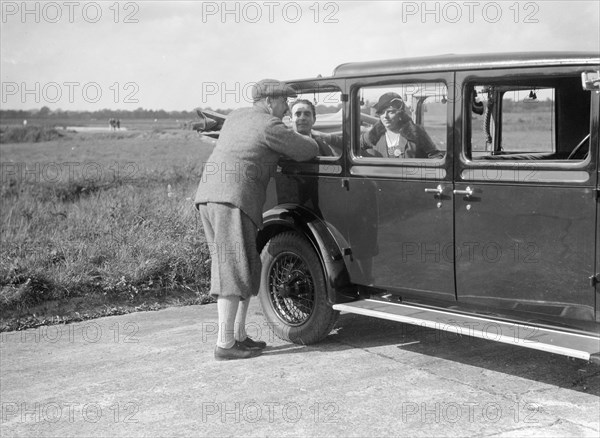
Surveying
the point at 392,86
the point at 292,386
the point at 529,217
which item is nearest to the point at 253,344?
the point at 292,386

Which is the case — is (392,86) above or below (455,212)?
above

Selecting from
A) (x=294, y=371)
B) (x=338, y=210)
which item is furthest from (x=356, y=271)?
(x=294, y=371)

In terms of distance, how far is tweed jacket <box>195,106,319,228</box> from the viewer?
5.51m

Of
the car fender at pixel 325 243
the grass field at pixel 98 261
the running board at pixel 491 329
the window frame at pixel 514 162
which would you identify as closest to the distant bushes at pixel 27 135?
the grass field at pixel 98 261

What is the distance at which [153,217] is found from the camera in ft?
29.5

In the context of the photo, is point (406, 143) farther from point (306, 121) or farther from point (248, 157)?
point (248, 157)

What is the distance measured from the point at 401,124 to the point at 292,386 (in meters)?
2.05

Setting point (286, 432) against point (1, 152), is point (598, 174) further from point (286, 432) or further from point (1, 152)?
point (1, 152)

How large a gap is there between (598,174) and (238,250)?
100 inches

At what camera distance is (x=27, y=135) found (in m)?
69.4

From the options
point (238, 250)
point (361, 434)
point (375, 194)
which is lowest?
point (361, 434)

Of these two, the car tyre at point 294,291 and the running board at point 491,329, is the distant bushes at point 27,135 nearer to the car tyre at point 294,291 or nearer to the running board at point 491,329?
the car tyre at point 294,291

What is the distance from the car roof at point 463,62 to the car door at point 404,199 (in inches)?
2.6

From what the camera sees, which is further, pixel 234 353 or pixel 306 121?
pixel 306 121
